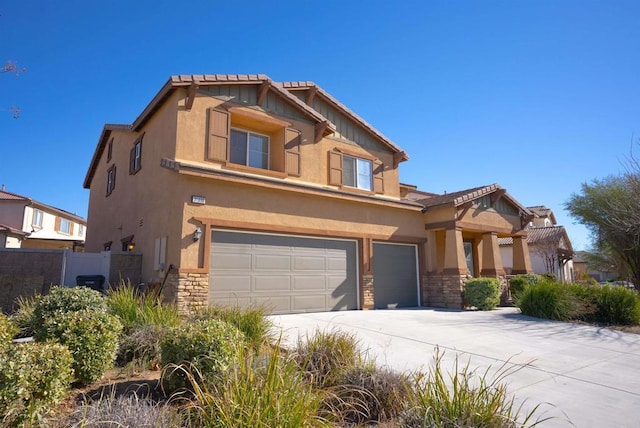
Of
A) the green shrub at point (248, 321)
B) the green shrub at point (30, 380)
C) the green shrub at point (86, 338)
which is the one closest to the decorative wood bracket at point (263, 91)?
the green shrub at point (248, 321)

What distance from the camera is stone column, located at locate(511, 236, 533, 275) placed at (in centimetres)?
1812

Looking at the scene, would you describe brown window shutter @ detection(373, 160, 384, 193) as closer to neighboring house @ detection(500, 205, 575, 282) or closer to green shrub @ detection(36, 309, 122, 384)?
green shrub @ detection(36, 309, 122, 384)

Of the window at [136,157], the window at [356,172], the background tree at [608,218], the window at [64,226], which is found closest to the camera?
the window at [136,157]

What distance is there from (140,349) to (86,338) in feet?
3.32

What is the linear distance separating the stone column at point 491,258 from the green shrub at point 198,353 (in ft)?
47.9

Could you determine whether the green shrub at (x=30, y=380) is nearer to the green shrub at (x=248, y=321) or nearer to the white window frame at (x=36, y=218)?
the green shrub at (x=248, y=321)

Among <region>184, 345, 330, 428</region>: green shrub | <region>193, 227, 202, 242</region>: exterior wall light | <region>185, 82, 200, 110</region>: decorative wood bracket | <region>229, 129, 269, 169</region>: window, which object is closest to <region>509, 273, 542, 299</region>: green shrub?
<region>229, 129, 269, 169</region>: window

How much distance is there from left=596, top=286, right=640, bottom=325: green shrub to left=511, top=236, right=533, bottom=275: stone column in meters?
6.42

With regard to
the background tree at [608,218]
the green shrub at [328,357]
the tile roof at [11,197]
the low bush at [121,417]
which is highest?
the tile roof at [11,197]

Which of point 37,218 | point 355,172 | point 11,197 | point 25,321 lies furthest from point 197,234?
point 37,218

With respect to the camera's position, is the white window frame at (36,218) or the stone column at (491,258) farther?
the white window frame at (36,218)

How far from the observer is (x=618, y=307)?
1111cm

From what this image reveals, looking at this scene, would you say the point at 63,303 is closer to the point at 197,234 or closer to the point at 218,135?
the point at 197,234

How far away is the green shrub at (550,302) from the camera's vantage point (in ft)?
37.2
